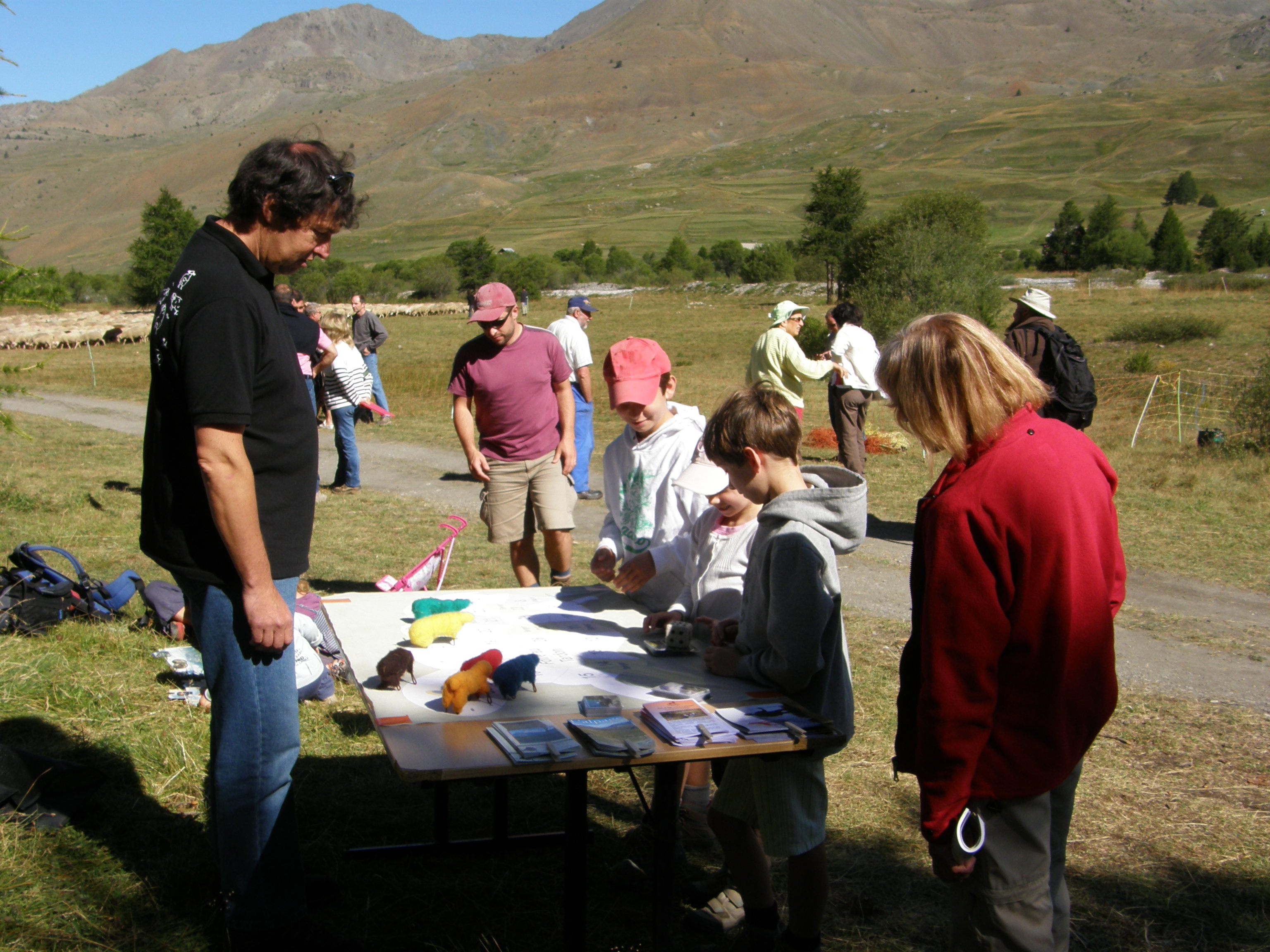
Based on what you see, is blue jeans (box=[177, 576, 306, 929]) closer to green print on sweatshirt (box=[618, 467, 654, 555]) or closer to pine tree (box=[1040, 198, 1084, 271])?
green print on sweatshirt (box=[618, 467, 654, 555])

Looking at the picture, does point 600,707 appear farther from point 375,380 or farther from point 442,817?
point 375,380

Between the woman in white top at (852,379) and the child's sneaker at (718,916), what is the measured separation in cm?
667

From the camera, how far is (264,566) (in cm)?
220

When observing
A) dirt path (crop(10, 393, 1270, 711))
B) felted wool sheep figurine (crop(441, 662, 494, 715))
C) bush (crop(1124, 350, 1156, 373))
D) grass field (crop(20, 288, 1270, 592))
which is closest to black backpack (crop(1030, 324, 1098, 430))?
dirt path (crop(10, 393, 1270, 711))

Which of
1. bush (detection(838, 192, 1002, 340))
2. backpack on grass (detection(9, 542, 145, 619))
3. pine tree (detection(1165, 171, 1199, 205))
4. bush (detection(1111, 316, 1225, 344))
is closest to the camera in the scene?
backpack on grass (detection(9, 542, 145, 619))

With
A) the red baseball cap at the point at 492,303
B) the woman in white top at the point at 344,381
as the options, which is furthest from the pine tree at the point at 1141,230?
the red baseball cap at the point at 492,303

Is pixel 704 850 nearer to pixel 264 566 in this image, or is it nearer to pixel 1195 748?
pixel 264 566

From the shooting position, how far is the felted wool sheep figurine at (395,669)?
7.82ft

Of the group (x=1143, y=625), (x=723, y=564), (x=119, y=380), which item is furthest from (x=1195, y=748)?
(x=119, y=380)

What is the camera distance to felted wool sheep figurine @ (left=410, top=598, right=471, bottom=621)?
9.88 feet

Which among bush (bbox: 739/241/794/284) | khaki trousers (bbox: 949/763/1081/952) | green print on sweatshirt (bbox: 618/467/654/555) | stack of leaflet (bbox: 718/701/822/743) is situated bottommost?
khaki trousers (bbox: 949/763/1081/952)

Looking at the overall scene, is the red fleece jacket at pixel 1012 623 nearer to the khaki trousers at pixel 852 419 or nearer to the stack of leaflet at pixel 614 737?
the stack of leaflet at pixel 614 737

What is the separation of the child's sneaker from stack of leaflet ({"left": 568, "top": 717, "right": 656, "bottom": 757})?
3.31 ft

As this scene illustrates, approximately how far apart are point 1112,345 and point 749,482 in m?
26.1
